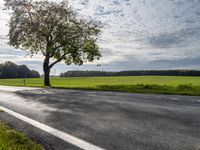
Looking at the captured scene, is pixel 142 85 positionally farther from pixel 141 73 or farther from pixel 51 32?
pixel 141 73

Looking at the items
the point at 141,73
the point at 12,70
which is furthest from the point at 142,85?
the point at 12,70

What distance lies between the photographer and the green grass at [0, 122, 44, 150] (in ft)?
14.9

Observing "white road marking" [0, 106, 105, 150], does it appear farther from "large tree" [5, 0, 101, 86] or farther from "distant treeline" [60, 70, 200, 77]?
"distant treeline" [60, 70, 200, 77]

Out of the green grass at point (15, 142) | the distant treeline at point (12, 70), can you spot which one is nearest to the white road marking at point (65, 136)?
the green grass at point (15, 142)

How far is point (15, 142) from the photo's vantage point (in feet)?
16.3

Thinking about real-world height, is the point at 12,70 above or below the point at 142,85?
above

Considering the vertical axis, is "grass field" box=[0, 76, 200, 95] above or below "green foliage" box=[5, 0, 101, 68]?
below

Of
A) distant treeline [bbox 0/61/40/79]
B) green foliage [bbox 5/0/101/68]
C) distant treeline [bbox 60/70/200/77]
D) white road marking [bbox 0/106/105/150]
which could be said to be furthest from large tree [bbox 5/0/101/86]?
distant treeline [bbox 0/61/40/79]

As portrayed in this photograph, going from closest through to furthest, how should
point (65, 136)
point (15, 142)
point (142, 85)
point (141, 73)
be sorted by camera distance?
point (15, 142), point (65, 136), point (142, 85), point (141, 73)

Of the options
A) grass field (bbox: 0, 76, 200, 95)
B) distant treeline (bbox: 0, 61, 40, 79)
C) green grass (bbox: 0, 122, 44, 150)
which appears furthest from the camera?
distant treeline (bbox: 0, 61, 40, 79)

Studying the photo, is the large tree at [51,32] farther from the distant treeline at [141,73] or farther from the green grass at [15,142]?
the distant treeline at [141,73]

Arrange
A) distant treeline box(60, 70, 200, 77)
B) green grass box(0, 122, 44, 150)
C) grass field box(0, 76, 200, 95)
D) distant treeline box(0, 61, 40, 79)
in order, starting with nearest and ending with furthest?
green grass box(0, 122, 44, 150)
grass field box(0, 76, 200, 95)
distant treeline box(60, 70, 200, 77)
distant treeline box(0, 61, 40, 79)

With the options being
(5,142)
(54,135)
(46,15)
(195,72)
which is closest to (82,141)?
(54,135)

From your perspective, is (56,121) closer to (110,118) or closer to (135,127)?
(110,118)
